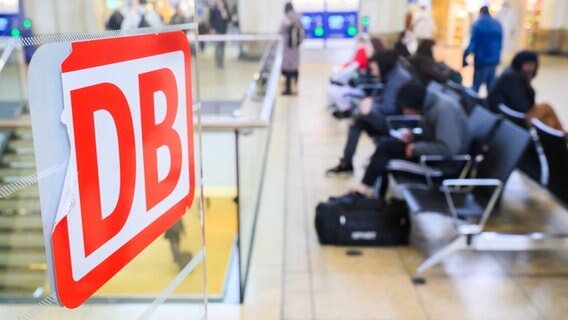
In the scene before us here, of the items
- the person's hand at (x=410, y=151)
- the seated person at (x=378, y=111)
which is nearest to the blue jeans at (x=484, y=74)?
the seated person at (x=378, y=111)

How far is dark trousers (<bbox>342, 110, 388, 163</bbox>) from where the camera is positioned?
545 cm

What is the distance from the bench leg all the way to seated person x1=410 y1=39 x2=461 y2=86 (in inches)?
125

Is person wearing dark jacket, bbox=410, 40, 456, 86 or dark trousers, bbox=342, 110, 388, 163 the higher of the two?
person wearing dark jacket, bbox=410, 40, 456, 86

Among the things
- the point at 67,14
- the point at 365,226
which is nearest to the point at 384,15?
the point at 67,14

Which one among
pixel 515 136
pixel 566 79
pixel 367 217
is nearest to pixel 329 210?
pixel 367 217

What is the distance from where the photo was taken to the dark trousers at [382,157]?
451 centimetres

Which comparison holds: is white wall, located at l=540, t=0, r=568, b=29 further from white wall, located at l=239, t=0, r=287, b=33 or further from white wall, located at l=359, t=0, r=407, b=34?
white wall, located at l=239, t=0, r=287, b=33

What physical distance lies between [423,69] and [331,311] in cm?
412

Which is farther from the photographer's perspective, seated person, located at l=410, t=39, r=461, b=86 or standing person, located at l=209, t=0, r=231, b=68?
standing person, located at l=209, t=0, r=231, b=68

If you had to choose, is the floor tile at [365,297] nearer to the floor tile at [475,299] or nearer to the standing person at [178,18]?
the floor tile at [475,299]

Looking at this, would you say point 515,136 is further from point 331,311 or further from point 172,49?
point 172,49

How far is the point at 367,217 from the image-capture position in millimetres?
4129

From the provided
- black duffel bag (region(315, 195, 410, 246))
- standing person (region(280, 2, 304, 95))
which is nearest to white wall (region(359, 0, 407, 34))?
standing person (region(280, 2, 304, 95))

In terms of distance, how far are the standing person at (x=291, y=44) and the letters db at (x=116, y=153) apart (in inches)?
367
